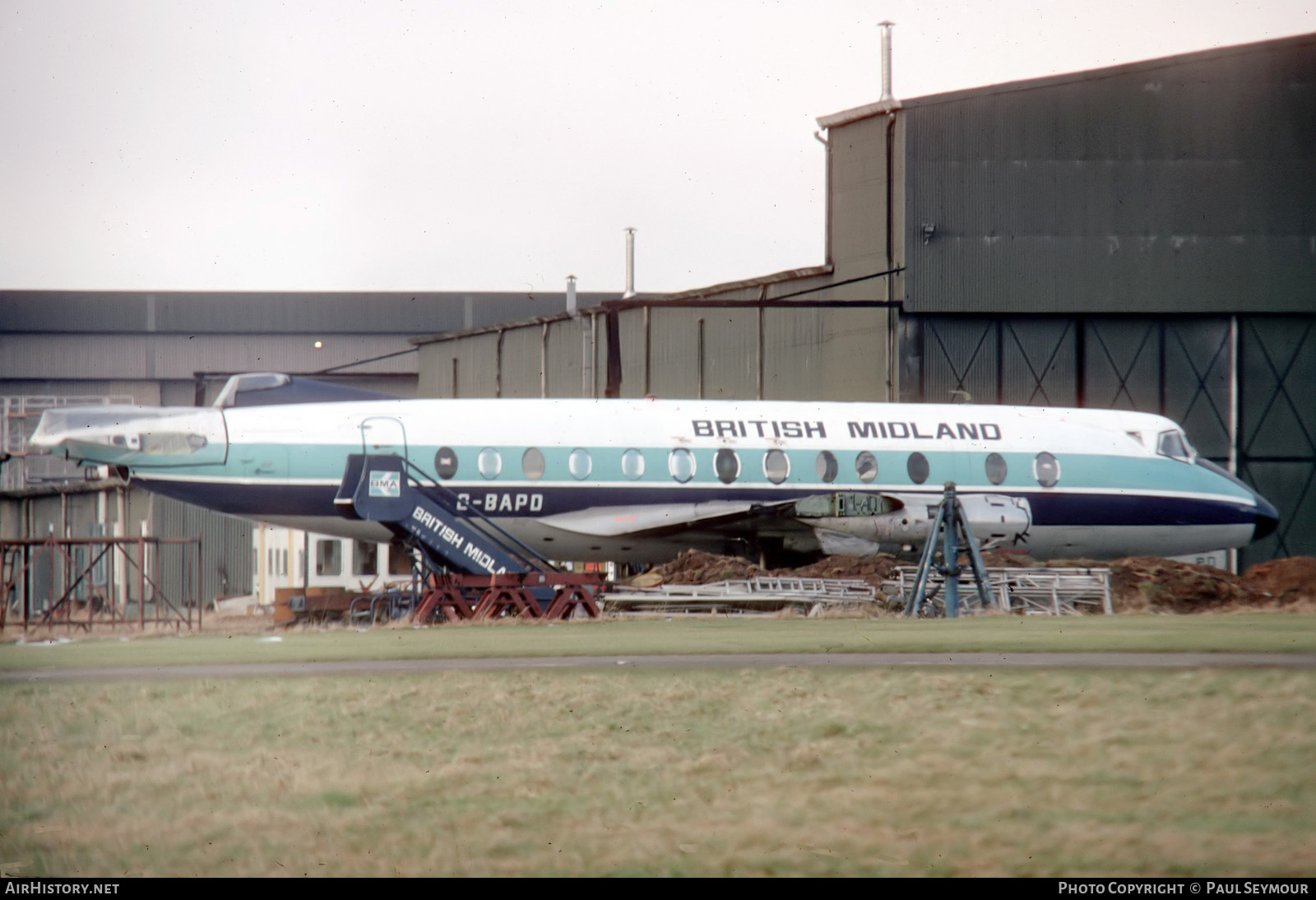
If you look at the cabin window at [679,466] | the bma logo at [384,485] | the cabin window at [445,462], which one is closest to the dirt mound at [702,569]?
the cabin window at [679,466]

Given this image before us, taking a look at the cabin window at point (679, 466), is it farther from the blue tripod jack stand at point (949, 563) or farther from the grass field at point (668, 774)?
the grass field at point (668, 774)

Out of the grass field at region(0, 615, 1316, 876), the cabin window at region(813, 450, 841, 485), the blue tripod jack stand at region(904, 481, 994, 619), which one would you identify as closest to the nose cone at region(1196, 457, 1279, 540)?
the cabin window at region(813, 450, 841, 485)

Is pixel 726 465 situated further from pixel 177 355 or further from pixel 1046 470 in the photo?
pixel 177 355

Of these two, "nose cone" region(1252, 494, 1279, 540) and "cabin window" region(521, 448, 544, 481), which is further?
"nose cone" region(1252, 494, 1279, 540)

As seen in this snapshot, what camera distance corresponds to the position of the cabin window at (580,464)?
33.0 meters

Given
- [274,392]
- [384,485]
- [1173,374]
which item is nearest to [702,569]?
[384,485]

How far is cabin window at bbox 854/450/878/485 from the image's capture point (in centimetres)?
3503

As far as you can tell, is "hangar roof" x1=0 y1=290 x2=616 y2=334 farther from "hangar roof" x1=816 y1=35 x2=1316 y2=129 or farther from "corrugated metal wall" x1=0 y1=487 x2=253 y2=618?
"hangar roof" x1=816 y1=35 x2=1316 y2=129

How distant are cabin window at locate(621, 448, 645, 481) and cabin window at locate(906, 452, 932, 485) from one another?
6214 millimetres

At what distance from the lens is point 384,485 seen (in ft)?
102

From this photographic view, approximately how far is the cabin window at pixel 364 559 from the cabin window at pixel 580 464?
17.6 metres

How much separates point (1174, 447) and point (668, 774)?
29138mm

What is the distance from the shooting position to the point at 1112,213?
45156 millimetres

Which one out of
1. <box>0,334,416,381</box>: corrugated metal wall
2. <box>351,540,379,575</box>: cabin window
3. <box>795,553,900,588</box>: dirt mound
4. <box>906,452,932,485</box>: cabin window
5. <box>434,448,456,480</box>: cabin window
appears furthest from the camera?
<box>0,334,416,381</box>: corrugated metal wall
